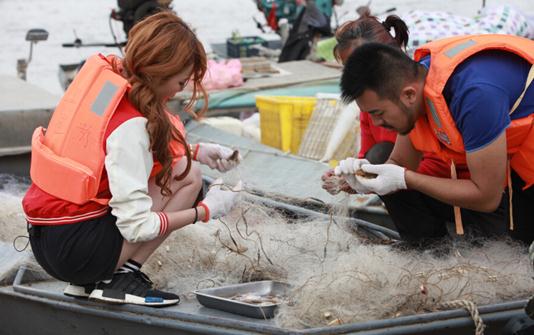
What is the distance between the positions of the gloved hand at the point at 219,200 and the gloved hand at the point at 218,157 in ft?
0.78

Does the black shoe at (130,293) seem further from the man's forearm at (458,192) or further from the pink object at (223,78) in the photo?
the pink object at (223,78)

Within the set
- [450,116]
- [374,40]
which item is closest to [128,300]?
[450,116]

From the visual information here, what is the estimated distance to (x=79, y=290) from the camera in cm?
310

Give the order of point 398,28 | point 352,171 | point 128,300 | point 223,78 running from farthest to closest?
point 223,78, point 398,28, point 352,171, point 128,300

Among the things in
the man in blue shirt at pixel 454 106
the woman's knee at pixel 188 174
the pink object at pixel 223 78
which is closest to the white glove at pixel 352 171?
the man in blue shirt at pixel 454 106

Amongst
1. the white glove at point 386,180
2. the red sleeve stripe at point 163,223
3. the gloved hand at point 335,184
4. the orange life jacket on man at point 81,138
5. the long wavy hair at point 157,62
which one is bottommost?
the gloved hand at point 335,184

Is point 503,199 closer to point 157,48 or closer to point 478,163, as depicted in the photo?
point 478,163

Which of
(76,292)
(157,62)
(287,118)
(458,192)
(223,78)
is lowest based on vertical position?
(223,78)

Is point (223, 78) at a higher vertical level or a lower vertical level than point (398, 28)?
lower

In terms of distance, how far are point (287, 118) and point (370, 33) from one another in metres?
1.99

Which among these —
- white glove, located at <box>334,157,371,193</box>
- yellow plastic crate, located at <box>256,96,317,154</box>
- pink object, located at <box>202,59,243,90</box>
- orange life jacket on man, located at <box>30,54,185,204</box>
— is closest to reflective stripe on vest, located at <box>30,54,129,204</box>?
orange life jacket on man, located at <box>30,54,185,204</box>

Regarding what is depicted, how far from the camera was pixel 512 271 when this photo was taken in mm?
3051

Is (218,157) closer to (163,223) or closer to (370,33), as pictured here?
(163,223)

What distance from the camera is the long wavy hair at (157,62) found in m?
2.83
